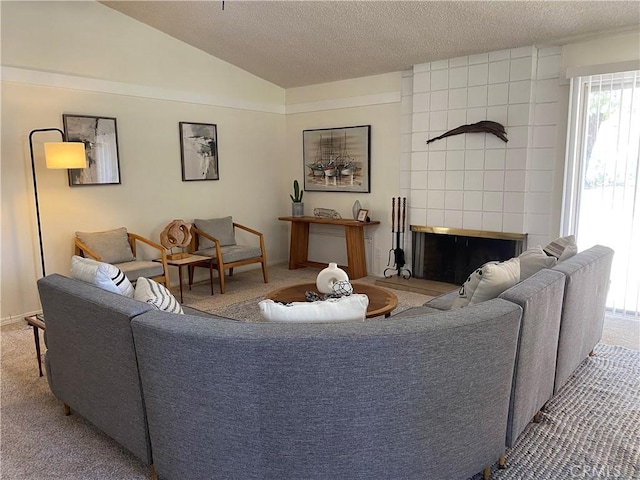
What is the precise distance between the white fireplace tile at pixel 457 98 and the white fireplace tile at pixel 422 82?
Result: 28 centimetres

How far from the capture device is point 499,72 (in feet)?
14.5

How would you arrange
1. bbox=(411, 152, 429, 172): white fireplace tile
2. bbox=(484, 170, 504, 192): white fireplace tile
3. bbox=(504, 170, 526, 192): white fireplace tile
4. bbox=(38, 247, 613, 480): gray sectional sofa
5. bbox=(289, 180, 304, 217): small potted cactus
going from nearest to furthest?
bbox=(38, 247, 613, 480): gray sectional sofa → bbox=(504, 170, 526, 192): white fireplace tile → bbox=(484, 170, 504, 192): white fireplace tile → bbox=(411, 152, 429, 172): white fireplace tile → bbox=(289, 180, 304, 217): small potted cactus

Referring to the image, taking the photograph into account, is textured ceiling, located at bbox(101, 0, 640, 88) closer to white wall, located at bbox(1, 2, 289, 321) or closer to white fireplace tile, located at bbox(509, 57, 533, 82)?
white fireplace tile, located at bbox(509, 57, 533, 82)

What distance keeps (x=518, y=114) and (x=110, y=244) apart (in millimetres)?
4114

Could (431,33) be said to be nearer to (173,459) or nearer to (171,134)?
(171,134)

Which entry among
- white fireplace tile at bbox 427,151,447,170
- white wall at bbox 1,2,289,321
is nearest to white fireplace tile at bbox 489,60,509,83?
white fireplace tile at bbox 427,151,447,170

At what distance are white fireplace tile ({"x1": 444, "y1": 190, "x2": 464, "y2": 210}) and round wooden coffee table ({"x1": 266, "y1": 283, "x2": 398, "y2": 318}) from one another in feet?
5.82

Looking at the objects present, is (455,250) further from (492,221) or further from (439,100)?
(439,100)

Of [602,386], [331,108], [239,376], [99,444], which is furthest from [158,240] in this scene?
[602,386]

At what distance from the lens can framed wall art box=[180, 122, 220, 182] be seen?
5.30m

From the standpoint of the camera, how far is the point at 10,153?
13.1ft

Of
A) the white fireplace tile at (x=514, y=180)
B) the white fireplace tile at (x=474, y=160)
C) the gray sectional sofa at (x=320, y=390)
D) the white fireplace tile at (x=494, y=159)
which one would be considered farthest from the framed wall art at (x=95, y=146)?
the white fireplace tile at (x=514, y=180)

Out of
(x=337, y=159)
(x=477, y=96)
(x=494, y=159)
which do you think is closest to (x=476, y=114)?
(x=477, y=96)

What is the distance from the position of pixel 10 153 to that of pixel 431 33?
3889mm
